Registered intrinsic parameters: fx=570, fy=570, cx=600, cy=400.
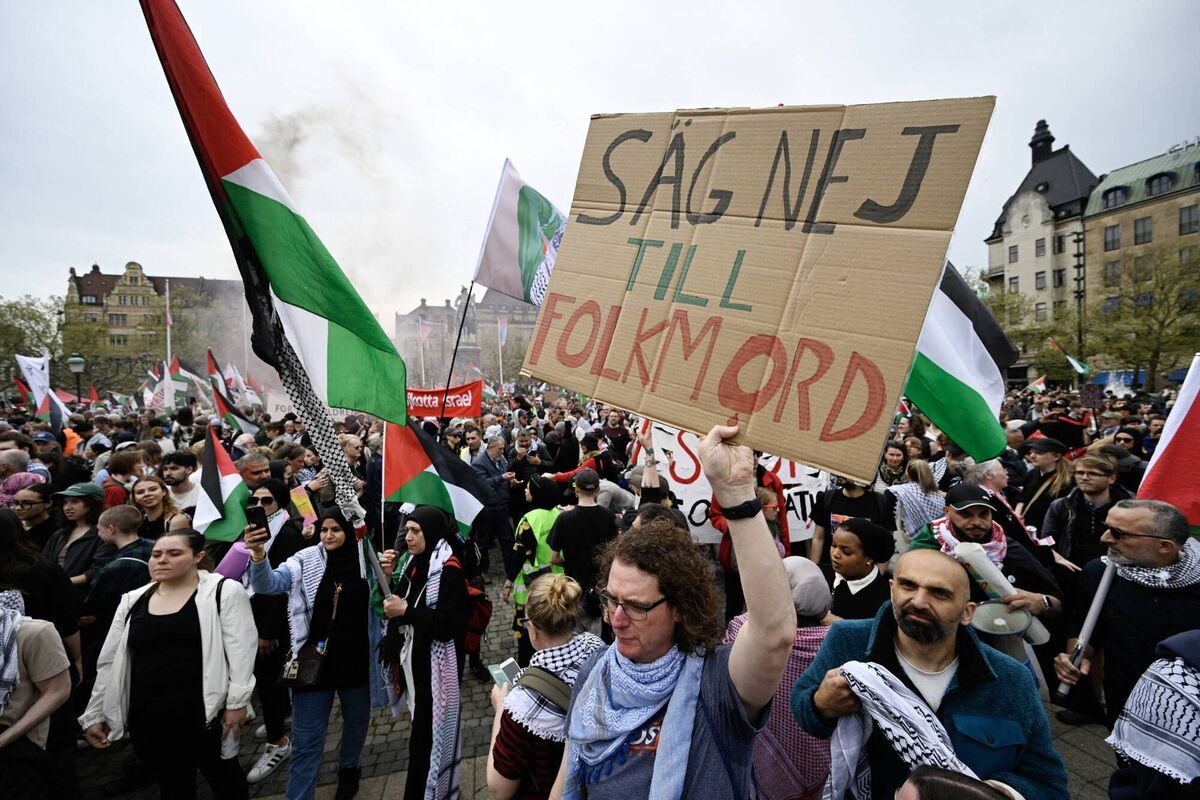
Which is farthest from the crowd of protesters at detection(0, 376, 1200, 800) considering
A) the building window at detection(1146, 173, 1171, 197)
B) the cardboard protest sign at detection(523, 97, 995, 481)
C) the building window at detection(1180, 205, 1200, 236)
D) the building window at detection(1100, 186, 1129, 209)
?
the building window at detection(1100, 186, 1129, 209)

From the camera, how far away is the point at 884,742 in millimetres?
2039

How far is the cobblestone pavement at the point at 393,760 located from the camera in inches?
162

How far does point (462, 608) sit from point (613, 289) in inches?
104

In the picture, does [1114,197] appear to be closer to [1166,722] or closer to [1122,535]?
[1122,535]

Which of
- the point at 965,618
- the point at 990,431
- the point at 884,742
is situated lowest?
the point at 884,742

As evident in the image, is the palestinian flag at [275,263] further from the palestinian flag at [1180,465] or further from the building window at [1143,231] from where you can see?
the building window at [1143,231]

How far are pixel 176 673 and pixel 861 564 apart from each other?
13.7 ft

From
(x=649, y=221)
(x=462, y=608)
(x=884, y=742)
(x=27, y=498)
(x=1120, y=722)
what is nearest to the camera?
(x=884, y=742)

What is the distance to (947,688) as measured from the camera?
2.01 m

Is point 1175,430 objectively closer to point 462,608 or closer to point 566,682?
point 566,682

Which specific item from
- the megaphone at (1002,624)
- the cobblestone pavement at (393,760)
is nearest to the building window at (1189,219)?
the cobblestone pavement at (393,760)

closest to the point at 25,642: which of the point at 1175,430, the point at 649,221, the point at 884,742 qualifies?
the point at 649,221

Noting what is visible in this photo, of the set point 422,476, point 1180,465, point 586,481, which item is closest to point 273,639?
point 422,476

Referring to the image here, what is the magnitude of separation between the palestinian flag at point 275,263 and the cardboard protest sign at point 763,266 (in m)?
1.52
